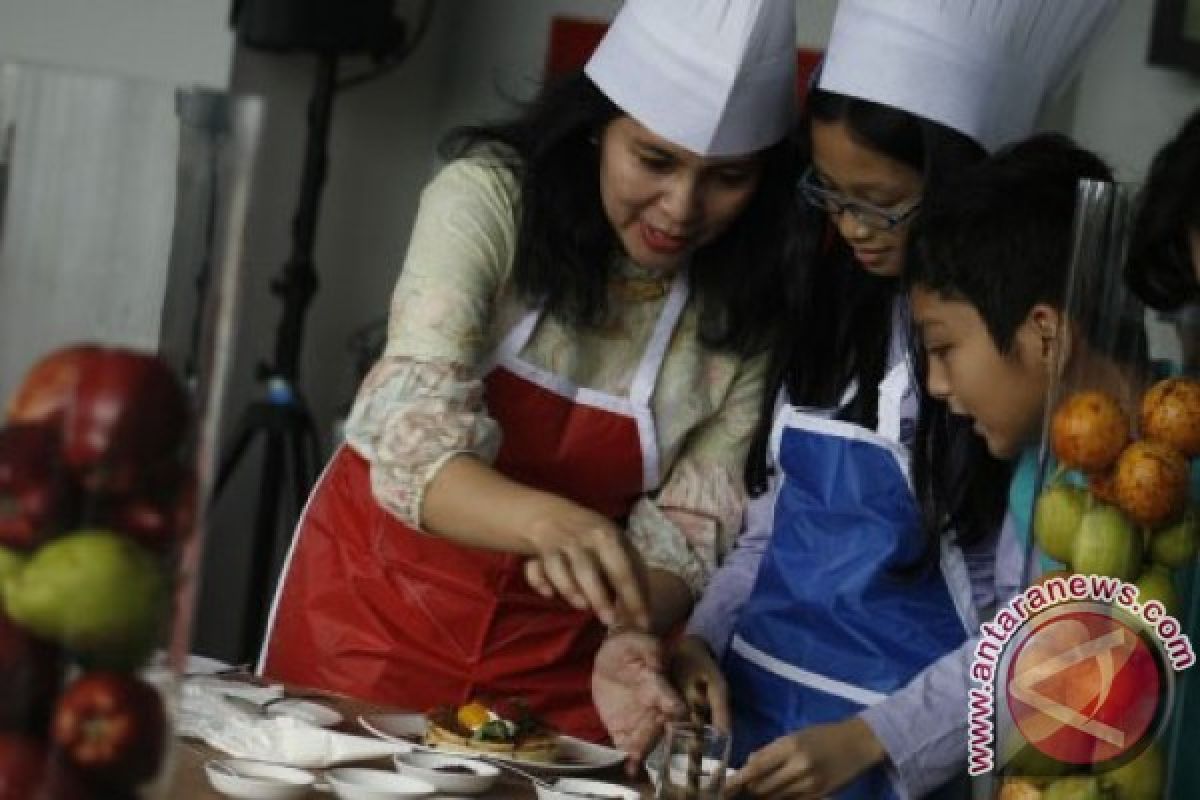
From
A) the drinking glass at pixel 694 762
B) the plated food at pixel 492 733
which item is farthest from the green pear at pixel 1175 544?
the plated food at pixel 492 733

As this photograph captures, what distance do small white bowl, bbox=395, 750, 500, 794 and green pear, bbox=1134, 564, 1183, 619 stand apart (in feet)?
1.62

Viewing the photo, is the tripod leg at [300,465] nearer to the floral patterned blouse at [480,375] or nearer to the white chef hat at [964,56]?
the floral patterned blouse at [480,375]

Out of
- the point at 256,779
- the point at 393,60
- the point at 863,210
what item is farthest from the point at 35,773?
the point at 393,60

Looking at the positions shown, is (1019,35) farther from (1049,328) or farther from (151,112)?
(151,112)

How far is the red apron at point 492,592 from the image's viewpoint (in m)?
2.04

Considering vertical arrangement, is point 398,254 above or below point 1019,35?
below

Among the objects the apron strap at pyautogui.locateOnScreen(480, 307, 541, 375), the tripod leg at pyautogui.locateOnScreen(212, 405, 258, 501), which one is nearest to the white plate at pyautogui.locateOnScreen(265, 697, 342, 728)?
the apron strap at pyautogui.locateOnScreen(480, 307, 541, 375)

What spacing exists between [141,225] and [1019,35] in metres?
1.26

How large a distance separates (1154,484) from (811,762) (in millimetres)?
556

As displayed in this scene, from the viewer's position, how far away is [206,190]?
0.87 meters

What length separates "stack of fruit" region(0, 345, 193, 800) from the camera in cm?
80

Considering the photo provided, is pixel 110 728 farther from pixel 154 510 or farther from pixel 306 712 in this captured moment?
pixel 306 712

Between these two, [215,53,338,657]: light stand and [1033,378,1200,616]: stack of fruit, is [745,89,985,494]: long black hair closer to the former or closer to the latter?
[1033,378,1200,616]: stack of fruit

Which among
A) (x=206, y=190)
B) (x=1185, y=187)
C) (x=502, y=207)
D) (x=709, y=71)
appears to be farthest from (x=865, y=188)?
(x=206, y=190)
